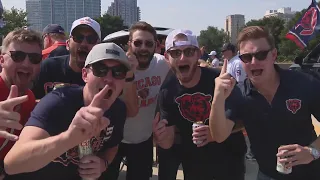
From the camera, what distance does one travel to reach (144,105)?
14.4 ft

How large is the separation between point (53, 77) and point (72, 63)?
0.26m

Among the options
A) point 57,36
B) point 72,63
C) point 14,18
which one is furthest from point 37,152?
point 14,18

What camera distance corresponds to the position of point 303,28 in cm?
1259

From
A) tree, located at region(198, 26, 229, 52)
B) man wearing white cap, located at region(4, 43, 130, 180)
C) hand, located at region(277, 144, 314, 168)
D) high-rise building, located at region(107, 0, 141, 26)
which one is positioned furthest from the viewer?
high-rise building, located at region(107, 0, 141, 26)

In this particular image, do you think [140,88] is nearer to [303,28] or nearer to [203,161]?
[203,161]

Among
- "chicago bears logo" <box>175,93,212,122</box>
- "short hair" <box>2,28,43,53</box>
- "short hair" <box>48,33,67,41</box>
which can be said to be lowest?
"chicago bears logo" <box>175,93,212,122</box>

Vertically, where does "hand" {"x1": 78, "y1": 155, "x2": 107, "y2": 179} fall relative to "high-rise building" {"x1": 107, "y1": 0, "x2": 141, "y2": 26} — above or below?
below

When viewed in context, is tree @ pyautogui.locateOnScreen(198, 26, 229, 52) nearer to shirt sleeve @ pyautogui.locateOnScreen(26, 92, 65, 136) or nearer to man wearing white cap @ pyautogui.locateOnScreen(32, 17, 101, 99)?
man wearing white cap @ pyautogui.locateOnScreen(32, 17, 101, 99)

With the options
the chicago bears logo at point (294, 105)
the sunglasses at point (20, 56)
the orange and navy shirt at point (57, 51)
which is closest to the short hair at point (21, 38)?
the sunglasses at point (20, 56)

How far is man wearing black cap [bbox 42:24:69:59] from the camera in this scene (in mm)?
5250

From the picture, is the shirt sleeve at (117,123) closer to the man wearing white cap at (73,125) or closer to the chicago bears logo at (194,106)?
the man wearing white cap at (73,125)

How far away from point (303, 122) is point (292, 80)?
0.39 meters

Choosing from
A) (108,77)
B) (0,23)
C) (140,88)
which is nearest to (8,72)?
(0,23)

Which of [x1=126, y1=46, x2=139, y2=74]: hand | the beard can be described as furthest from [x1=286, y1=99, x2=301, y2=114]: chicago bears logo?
the beard
